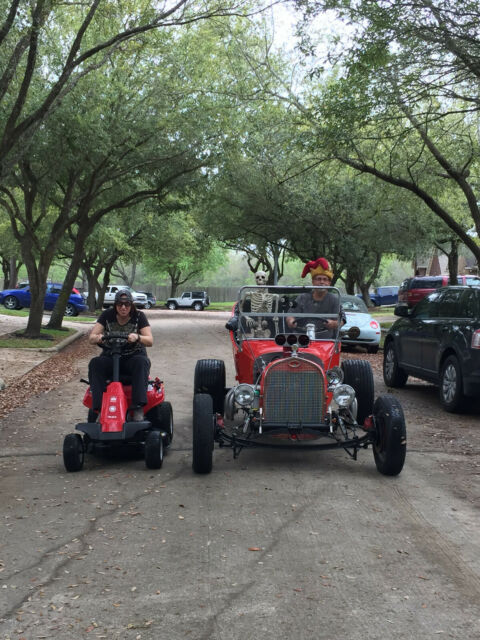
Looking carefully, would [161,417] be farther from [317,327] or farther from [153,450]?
[317,327]

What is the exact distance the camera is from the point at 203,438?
6.12 meters

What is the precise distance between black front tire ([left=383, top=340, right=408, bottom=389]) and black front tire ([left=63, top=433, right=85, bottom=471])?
706 centimetres

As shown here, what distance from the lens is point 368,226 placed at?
27.1m

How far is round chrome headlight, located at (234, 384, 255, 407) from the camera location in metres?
6.43

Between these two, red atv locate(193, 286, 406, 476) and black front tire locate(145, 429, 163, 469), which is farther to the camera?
black front tire locate(145, 429, 163, 469)

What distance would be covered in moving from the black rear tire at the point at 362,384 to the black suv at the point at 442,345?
2136 mm

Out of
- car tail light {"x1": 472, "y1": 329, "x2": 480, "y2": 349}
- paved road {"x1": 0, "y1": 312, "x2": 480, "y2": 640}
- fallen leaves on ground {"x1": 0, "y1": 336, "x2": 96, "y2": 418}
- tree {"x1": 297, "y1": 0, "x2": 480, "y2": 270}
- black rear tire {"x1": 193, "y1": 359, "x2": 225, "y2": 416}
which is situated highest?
tree {"x1": 297, "y1": 0, "x2": 480, "y2": 270}

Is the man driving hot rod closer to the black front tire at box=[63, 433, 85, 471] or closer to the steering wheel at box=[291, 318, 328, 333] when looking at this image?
the steering wheel at box=[291, 318, 328, 333]

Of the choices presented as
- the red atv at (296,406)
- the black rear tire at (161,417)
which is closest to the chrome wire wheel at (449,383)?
the red atv at (296,406)

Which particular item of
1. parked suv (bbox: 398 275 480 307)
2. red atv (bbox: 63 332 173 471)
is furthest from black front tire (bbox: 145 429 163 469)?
parked suv (bbox: 398 275 480 307)

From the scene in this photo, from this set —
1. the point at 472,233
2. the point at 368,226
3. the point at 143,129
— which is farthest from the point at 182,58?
the point at 472,233

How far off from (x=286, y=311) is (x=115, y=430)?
254 centimetres

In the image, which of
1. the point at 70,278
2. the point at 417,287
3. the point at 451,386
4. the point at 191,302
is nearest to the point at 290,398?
the point at 451,386

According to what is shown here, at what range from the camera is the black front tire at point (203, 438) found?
6.13 metres
